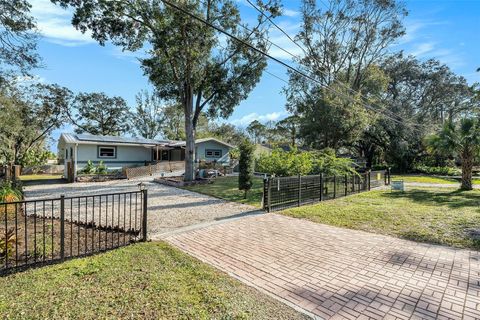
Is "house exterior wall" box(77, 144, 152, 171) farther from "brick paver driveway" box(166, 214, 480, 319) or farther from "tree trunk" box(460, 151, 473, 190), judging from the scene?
"tree trunk" box(460, 151, 473, 190)

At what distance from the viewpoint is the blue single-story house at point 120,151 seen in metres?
19.7

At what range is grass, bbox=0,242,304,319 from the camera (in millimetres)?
2795

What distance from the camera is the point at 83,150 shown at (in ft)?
65.4

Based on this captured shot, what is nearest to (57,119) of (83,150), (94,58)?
(83,150)

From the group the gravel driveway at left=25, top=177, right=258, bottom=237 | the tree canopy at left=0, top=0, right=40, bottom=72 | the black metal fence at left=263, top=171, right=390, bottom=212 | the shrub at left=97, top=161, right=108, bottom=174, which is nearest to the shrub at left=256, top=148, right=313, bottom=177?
the black metal fence at left=263, top=171, right=390, bottom=212

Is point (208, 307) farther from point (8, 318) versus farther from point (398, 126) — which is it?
point (398, 126)

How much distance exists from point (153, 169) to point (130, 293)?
758 inches

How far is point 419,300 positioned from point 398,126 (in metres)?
29.0

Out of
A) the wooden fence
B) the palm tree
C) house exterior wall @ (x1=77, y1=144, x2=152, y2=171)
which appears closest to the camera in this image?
the palm tree

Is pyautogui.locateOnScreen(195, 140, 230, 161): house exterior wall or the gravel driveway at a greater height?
pyautogui.locateOnScreen(195, 140, 230, 161): house exterior wall

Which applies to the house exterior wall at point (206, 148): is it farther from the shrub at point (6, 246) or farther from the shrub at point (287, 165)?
the shrub at point (6, 246)

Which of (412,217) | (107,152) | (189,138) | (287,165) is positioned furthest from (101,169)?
(412,217)

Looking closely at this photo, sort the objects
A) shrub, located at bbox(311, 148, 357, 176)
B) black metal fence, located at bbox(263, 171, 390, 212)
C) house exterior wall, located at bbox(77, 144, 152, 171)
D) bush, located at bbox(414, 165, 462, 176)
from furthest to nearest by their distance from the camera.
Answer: bush, located at bbox(414, 165, 462, 176)
house exterior wall, located at bbox(77, 144, 152, 171)
shrub, located at bbox(311, 148, 357, 176)
black metal fence, located at bbox(263, 171, 390, 212)

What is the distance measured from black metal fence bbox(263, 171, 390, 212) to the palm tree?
15.8 feet
